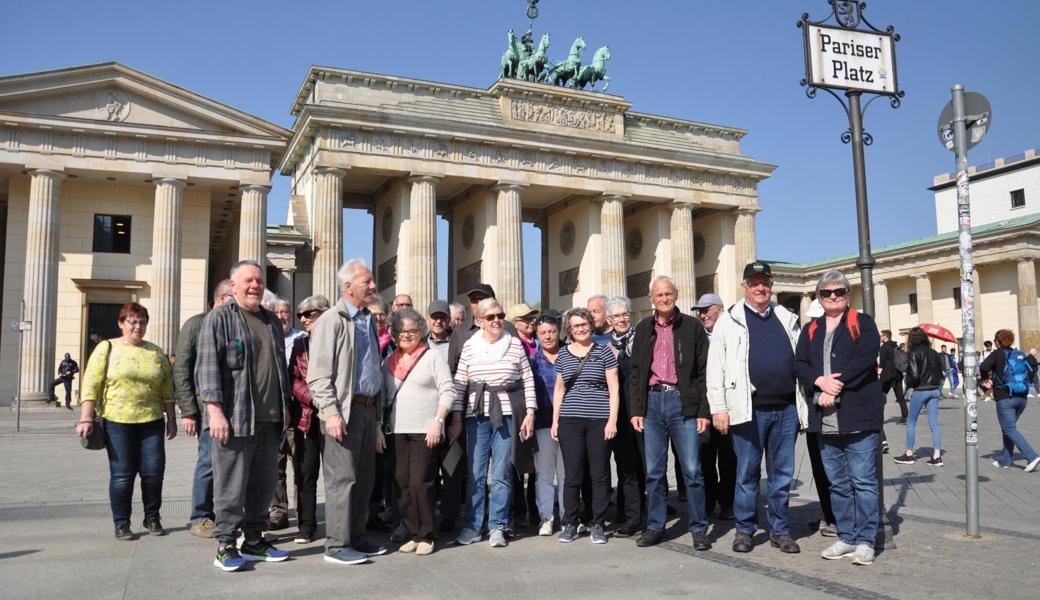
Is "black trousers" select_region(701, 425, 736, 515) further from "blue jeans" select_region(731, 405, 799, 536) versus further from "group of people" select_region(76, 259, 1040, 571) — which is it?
"blue jeans" select_region(731, 405, 799, 536)

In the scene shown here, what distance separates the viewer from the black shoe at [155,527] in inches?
255

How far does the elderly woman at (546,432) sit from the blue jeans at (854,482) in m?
2.17

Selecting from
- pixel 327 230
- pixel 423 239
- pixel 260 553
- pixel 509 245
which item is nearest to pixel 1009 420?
pixel 260 553

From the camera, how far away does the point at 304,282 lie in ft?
107

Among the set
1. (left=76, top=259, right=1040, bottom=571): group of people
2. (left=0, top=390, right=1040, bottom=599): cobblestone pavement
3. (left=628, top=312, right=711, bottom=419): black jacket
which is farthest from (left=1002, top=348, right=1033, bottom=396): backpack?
(left=628, top=312, right=711, bottom=419): black jacket

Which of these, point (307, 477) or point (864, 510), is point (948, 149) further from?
point (307, 477)

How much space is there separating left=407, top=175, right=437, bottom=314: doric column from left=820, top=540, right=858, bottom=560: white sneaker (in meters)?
27.7

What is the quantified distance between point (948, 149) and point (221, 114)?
2501 centimetres

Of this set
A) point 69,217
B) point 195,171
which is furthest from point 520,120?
point 69,217

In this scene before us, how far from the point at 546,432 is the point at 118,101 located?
24.8 metres

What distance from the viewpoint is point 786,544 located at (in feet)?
19.2

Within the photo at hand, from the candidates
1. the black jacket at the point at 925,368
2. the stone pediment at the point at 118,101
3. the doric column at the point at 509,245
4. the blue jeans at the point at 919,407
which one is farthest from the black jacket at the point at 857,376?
the doric column at the point at 509,245

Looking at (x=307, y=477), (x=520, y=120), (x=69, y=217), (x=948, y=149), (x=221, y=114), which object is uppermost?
(x=520, y=120)

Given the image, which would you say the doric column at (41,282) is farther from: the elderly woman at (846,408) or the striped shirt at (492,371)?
the elderly woman at (846,408)
